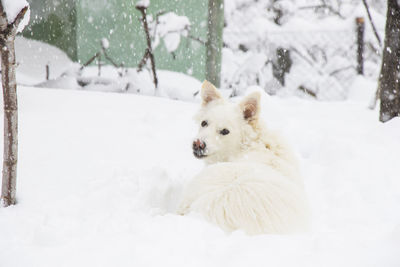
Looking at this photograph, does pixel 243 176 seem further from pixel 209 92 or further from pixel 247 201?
pixel 209 92

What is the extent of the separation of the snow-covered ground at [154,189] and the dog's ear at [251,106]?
78 cm

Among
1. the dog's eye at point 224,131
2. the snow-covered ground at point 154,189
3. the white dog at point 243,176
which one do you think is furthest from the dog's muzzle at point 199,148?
the snow-covered ground at point 154,189

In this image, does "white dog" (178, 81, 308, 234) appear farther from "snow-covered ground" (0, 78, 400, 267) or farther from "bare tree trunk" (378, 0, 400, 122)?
"bare tree trunk" (378, 0, 400, 122)

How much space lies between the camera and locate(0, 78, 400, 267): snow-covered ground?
4.74 ft

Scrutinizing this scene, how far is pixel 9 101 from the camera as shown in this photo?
1.94 metres

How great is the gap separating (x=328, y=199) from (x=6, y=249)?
252 centimetres

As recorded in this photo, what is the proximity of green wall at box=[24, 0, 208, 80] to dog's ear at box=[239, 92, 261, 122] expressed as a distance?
168 inches


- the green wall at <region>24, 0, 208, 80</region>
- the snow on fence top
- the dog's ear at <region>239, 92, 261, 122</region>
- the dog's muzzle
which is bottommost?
the dog's muzzle

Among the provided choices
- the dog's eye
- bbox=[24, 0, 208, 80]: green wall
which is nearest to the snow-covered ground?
the dog's eye

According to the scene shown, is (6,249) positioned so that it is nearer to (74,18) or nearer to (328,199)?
(328,199)

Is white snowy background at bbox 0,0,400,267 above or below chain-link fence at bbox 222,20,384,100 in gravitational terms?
below

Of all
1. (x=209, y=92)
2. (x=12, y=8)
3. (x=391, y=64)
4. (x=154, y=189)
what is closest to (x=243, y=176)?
(x=154, y=189)

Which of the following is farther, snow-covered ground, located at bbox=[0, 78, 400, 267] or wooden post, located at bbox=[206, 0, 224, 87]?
wooden post, located at bbox=[206, 0, 224, 87]

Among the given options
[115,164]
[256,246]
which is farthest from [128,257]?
[115,164]
